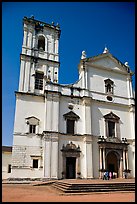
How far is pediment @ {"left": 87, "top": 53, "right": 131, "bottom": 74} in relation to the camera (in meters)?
26.0

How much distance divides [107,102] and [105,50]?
7893 mm

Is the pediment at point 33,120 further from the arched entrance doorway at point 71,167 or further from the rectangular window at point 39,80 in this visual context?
the arched entrance doorway at point 71,167

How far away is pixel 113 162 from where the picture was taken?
23.3 metres

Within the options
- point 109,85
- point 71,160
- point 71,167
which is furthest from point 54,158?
point 109,85

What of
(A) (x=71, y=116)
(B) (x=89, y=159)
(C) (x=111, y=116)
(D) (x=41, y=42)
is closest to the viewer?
(B) (x=89, y=159)

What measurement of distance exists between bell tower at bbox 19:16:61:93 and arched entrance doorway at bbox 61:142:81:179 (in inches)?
285

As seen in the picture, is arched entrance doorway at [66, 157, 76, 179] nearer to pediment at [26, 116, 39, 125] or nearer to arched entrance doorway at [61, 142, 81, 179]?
arched entrance doorway at [61, 142, 81, 179]

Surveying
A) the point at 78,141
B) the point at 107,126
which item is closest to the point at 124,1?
the point at 78,141

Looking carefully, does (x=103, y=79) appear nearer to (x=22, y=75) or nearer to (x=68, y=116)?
(x=68, y=116)

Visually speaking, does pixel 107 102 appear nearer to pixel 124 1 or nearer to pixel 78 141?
pixel 78 141

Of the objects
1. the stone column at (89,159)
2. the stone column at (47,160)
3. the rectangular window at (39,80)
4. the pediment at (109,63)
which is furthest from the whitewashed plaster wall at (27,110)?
the pediment at (109,63)

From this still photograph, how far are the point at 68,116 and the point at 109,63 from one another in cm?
984

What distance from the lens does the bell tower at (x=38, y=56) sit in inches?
921

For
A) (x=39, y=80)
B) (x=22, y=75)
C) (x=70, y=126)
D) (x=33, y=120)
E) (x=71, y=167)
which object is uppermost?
(x=22, y=75)
